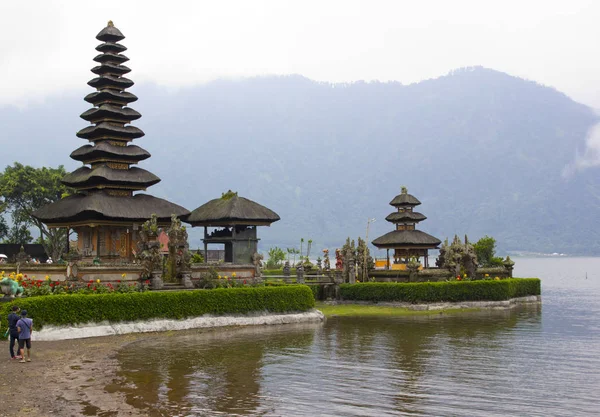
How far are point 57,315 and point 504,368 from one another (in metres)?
19.2

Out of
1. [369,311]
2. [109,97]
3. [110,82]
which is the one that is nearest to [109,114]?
[109,97]

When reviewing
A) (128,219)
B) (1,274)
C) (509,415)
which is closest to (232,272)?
(128,219)

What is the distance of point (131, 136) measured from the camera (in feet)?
Answer: 166

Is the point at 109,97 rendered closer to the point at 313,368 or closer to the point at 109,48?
the point at 109,48

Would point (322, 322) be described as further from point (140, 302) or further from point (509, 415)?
point (509, 415)

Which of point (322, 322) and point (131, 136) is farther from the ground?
point (131, 136)

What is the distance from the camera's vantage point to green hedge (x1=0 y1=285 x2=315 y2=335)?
30.2 metres

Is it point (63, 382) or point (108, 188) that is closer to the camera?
point (63, 382)

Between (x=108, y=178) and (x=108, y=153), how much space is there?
2.24m

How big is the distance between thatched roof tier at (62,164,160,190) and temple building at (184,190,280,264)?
4803mm

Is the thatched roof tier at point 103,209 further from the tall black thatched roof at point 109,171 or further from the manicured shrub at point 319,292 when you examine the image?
the manicured shrub at point 319,292

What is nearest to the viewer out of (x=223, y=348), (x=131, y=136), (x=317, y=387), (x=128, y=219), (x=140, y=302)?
(x=317, y=387)

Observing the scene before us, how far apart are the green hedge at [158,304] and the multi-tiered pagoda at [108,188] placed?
12054mm

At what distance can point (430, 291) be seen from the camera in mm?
49312
